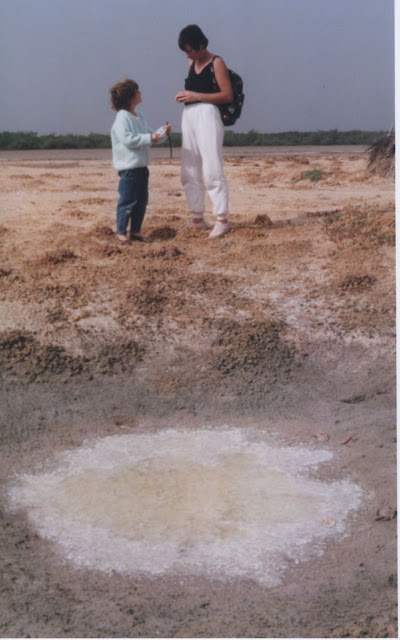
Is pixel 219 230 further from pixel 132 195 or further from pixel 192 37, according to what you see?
pixel 192 37

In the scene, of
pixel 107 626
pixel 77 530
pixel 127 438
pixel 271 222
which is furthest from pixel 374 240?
pixel 107 626

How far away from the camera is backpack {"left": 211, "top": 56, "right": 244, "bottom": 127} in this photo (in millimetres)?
5973

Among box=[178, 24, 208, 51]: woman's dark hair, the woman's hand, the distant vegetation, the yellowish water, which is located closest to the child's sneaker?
the woman's hand

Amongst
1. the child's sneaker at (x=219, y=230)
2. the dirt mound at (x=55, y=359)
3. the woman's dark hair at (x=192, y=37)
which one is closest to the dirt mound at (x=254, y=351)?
the dirt mound at (x=55, y=359)

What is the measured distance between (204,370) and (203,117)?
2.16 meters

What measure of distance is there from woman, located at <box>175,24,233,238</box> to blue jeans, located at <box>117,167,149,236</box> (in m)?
0.41

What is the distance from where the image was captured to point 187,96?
597 cm

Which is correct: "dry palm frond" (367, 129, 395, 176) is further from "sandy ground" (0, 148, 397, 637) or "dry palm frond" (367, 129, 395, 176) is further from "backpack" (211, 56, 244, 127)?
"backpack" (211, 56, 244, 127)

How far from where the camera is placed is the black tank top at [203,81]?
19.4ft

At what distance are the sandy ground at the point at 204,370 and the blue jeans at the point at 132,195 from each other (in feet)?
0.76

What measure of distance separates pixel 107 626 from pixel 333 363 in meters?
2.54

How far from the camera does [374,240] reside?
6145mm

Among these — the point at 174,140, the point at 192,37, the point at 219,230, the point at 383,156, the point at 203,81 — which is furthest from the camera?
the point at 174,140

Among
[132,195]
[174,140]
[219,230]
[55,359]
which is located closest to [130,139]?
[132,195]
